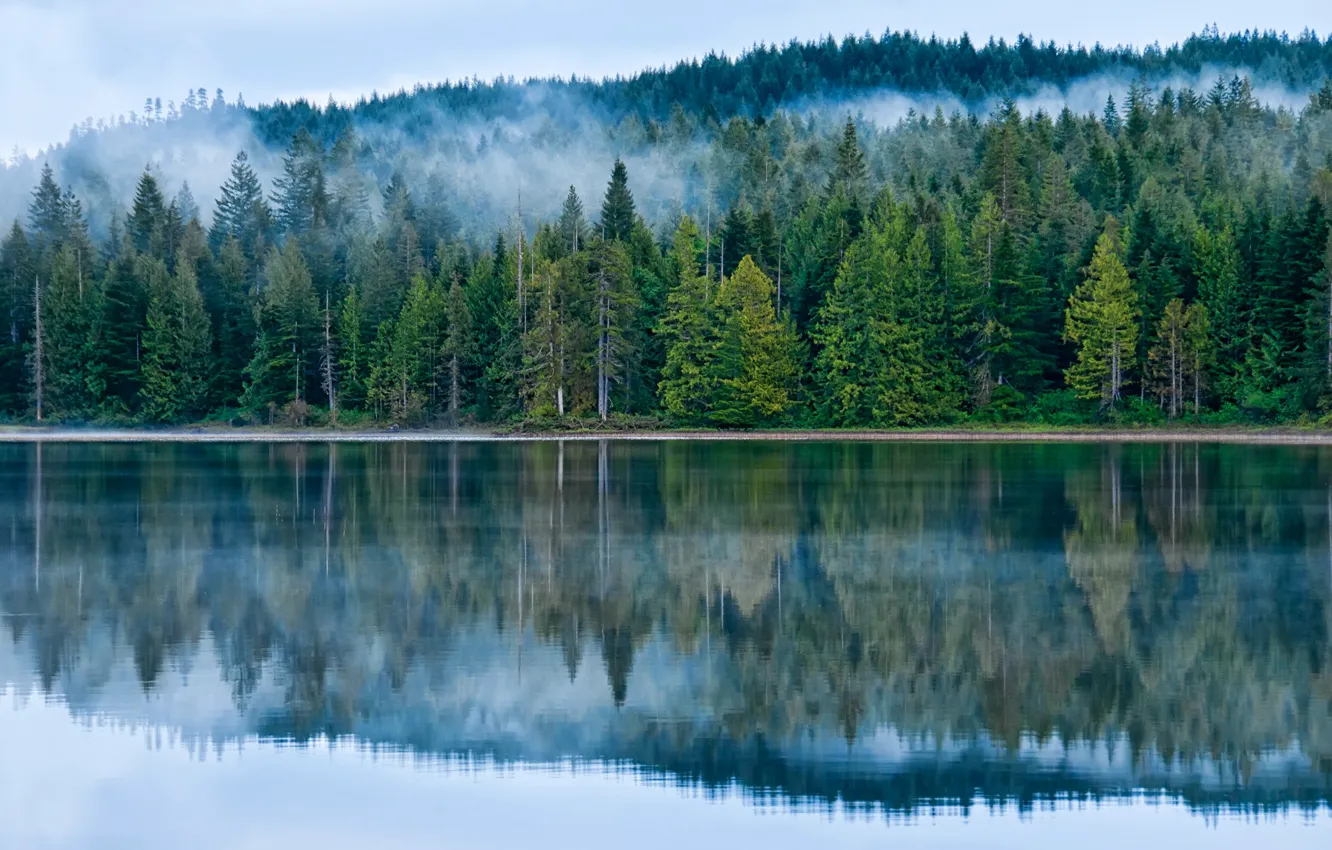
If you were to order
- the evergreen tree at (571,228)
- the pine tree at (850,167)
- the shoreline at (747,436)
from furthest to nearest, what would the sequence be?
the pine tree at (850,167), the evergreen tree at (571,228), the shoreline at (747,436)

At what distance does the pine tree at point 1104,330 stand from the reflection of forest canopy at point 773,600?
4109 centimetres

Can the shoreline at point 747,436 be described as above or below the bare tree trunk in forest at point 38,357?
below

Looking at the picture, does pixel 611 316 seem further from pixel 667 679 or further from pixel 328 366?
pixel 667 679

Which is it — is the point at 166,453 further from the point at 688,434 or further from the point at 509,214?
the point at 509,214

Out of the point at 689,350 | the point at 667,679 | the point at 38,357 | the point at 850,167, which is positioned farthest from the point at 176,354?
the point at 667,679

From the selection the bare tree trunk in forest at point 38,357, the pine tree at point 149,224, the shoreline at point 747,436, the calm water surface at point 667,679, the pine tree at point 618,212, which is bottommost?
the calm water surface at point 667,679

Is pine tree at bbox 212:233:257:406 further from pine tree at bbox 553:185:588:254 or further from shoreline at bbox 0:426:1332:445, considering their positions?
pine tree at bbox 553:185:588:254

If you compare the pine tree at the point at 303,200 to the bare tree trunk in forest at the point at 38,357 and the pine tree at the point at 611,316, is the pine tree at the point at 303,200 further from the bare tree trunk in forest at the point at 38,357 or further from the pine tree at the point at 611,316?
the pine tree at the point at 611,316

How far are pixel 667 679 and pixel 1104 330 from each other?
71.8 meters

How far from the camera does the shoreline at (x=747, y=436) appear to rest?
75.9 m

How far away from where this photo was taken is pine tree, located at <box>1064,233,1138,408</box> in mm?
83750

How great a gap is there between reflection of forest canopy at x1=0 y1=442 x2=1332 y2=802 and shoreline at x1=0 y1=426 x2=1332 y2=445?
33.7 meters

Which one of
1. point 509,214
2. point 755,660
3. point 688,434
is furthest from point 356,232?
point 755,660

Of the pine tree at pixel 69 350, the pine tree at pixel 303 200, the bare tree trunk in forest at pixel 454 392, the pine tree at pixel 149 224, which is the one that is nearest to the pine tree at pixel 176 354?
the pine tree at pixel 69 350
